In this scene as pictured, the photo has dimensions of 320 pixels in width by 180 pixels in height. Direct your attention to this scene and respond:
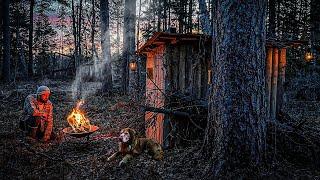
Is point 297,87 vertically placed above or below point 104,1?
below

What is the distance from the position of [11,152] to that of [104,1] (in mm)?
15213

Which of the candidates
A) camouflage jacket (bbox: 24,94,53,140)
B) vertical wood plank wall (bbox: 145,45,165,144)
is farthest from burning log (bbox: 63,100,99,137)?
vertical wood plank wall (bbox: 145,45,165,144)

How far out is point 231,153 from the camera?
15.6 ft

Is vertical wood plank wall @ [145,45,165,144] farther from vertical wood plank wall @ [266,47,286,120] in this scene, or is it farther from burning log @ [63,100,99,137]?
vertical wood plank wall @ [266,47,286,120]

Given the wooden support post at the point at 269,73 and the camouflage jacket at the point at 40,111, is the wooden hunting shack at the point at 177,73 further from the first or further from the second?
the camouflage jacket at the point at 40,111

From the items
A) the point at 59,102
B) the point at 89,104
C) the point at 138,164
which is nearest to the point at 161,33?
the point at 138,164

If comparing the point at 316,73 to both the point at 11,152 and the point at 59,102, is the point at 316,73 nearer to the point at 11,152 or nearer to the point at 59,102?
the point at 59,102

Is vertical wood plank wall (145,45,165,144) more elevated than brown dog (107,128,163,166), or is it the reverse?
vertical wood plank wall (145,45,165,144)

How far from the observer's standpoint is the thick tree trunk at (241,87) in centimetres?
471

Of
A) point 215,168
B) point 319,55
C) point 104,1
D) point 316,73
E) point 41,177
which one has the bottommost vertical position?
point 41,177

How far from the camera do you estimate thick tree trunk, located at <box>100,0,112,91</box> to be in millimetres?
19984

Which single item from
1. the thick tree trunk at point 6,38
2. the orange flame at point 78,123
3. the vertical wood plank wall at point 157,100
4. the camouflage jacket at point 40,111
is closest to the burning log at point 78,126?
the orange flame at point 78,123

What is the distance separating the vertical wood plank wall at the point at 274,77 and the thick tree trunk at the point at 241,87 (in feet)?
15.4

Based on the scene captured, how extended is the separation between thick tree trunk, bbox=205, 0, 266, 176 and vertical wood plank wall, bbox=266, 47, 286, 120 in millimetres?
4695
